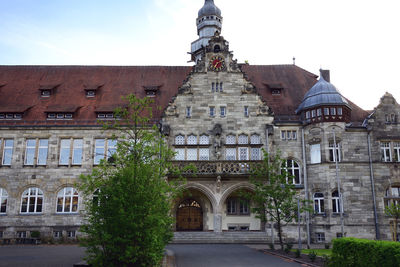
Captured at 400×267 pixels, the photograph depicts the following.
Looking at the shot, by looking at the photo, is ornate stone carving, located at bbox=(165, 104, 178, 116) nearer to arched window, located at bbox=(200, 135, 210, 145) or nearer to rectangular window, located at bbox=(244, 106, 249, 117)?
arched window, located at bbox=(200, 135, 210, 145)

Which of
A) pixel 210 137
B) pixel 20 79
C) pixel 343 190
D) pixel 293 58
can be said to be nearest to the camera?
pixel 343 190

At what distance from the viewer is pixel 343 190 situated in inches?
1134

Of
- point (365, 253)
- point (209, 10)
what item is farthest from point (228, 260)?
point (209, 10)

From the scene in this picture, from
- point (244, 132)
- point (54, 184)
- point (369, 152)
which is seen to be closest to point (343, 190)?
point (369, 152)

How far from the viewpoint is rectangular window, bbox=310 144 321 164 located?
1175 inches

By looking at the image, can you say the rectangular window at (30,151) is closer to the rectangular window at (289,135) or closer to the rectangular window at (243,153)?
the rectangular window at (243,153)

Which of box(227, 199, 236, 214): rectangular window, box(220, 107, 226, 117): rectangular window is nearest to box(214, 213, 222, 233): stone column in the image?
box(227, 199, 236, 214): rectangular window

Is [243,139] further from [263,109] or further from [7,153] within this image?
[7,153]

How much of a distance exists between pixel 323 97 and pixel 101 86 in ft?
65.5

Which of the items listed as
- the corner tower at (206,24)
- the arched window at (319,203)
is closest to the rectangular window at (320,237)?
the arched window at (319,203)

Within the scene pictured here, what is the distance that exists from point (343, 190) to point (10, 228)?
2621 centimetres

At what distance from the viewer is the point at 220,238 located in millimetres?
28047

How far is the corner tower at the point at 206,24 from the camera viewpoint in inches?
1618

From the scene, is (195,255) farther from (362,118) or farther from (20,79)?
(20,79)
